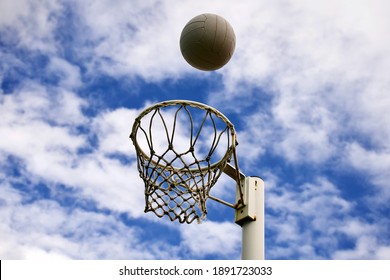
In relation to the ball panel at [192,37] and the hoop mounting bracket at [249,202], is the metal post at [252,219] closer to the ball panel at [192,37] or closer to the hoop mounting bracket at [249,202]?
the hoop mounting bracket at [249,202]

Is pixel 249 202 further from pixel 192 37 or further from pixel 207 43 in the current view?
pixel 192 37

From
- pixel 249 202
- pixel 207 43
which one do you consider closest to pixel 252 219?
pixel 249 202

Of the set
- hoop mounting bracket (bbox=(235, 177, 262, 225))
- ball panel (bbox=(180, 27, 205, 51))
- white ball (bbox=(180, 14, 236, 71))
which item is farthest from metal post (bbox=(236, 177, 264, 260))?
ball panel (bbox=(180, 27, 205, 51))

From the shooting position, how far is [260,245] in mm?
5441

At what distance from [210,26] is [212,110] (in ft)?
2.97

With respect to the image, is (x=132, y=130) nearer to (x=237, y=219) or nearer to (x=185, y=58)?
(x=185, y=58)

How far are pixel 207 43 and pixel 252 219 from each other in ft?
6.55

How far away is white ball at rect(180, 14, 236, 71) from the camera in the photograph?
17.7 ft

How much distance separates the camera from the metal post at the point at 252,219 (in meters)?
5.43

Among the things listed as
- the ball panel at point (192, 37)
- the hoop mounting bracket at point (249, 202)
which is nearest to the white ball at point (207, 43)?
the ball panel at point (192, 37)

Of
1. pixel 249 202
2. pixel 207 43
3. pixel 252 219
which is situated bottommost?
pixel 252 219

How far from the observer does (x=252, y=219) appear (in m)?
5.66
